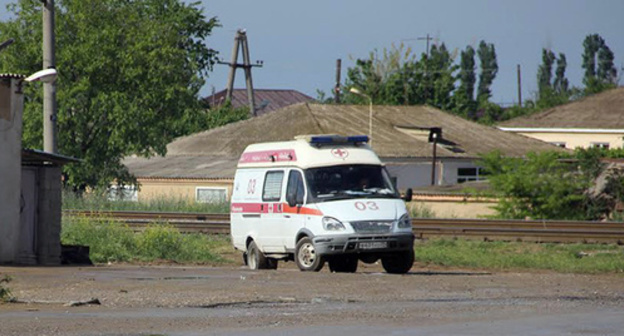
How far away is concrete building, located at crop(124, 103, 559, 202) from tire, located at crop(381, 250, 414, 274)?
3481cm

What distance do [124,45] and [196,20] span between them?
628 inches

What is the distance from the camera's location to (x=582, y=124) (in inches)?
3209

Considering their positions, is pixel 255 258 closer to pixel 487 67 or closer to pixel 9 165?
pixel 9 165

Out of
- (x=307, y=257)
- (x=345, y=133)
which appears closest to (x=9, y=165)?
(x=307, y=257)

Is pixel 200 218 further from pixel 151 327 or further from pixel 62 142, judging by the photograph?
pixel 151 327

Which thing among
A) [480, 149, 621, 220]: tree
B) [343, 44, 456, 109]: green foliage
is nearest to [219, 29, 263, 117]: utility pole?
[343, 44, 456, 109]: green foliage

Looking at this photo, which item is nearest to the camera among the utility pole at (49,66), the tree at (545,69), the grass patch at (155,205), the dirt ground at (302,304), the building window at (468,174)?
the dirt ground at (302,304)

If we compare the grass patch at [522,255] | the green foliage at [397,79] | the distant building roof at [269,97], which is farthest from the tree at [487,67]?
the grass patch at [522,255]

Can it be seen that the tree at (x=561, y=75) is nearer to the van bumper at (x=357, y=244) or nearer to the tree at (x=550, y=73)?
the tree at (x=550, y=73)

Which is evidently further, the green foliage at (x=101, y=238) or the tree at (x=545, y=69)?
the tree at (x=545, y=69)

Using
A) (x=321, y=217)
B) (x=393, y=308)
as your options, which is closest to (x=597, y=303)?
(x=393, y=308)

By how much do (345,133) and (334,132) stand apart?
2.06ft

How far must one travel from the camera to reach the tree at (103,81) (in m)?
46.2

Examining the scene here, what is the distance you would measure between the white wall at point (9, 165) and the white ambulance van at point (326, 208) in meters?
4.16
